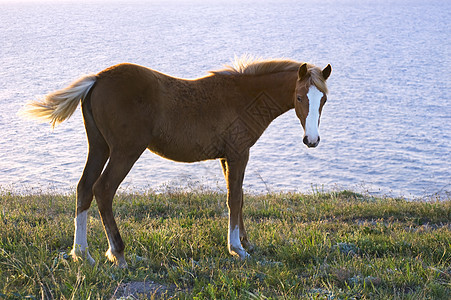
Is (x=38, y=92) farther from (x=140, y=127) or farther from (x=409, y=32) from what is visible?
(x=409, y=32)

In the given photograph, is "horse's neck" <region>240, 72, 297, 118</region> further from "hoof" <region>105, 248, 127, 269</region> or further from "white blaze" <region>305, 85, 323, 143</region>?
"hoof" <region>105, 248, 127, 269</region>

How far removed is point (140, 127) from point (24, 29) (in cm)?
3229

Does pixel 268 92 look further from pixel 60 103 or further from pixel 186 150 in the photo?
pixel 60 103

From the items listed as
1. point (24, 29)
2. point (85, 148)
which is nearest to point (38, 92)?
point (85, 148)

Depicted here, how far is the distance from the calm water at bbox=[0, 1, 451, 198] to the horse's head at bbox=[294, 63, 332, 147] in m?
2.87

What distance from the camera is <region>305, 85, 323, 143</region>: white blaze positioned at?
507cm

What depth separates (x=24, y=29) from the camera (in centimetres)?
3375

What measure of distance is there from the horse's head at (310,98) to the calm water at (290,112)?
2865 millimetres

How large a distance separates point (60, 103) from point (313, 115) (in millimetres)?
2583

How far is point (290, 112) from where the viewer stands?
21.5 metres

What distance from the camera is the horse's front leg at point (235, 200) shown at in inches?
227

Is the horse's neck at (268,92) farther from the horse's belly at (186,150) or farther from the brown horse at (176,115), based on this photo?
the horse's belly at (186,150)

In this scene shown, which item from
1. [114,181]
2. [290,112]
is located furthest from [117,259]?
[290,112]

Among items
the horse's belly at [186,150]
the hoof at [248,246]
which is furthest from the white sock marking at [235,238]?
the horse's belly at [186,150]
